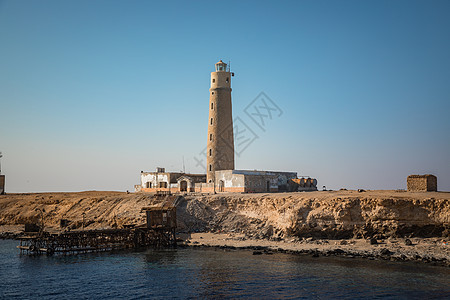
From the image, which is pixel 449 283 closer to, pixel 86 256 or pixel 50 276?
pixel 50 276

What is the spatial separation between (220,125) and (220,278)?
34.6m

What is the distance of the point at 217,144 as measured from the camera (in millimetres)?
61406

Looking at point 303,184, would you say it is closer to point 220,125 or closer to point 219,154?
point 219,154

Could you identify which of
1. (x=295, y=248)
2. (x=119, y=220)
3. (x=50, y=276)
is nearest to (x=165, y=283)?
(x=50, y=276)

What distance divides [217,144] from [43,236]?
2754 centimetres

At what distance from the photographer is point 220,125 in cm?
6159

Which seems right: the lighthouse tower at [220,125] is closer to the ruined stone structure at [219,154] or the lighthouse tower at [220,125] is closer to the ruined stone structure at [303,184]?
the ruined stone structure at [219,154]

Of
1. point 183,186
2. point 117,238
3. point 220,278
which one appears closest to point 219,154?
point 183,186

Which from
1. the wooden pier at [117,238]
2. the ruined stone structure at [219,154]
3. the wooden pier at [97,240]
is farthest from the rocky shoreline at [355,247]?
the ruined stone structure at [219,154]

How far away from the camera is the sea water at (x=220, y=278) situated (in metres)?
25.6

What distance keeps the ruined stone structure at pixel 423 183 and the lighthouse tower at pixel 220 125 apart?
25.6 metres

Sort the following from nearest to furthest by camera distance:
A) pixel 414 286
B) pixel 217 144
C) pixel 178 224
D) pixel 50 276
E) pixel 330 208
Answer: pixel 414 286 < pixel 50 276 < pixel 330 208 < pixel 178 224 < pixel 217 144

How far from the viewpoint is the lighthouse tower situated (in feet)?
202

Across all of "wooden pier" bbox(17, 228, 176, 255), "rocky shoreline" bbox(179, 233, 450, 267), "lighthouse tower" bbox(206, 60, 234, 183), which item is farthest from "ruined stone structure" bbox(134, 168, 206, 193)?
"rocky shoreline" bbox(179, 233, 450, 267)
